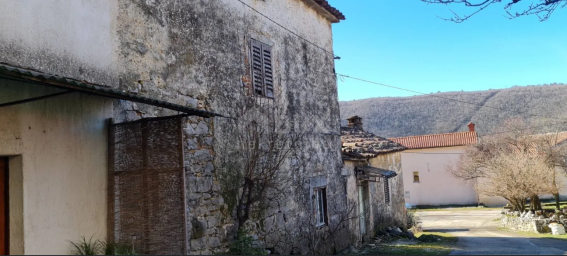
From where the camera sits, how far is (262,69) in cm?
866

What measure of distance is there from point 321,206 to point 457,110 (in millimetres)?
64477

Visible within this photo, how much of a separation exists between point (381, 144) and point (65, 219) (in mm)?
12487

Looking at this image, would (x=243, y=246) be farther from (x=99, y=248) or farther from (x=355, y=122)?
(x=355, y=122)

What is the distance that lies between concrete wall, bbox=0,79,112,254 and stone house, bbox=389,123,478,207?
31480mm

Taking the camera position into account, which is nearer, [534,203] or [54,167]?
[54,167]

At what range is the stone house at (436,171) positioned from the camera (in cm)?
3359

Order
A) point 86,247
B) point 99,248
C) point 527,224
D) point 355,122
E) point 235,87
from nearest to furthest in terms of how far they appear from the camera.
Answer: point 86,247 < point 99,248 < point 235,87 < point 355,122 < point 527,224

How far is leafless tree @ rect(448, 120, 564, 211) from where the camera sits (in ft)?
65.5

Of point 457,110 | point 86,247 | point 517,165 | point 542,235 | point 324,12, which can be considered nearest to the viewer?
point 86,247

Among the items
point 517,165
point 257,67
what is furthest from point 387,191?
point 257,67

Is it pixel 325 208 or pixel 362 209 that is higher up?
pixel 325 208

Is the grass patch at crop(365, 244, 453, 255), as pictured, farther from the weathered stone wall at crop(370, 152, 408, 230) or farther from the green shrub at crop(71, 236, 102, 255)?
the green shrub at crop(71, 236, 102, 255)

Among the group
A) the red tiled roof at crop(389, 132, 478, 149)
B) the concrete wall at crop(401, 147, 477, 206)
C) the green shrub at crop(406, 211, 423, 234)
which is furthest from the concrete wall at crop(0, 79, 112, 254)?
the concrete wall at crop(401, 147, 477, 206)

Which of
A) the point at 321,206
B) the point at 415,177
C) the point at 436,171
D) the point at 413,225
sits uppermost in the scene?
the point at 436,171
